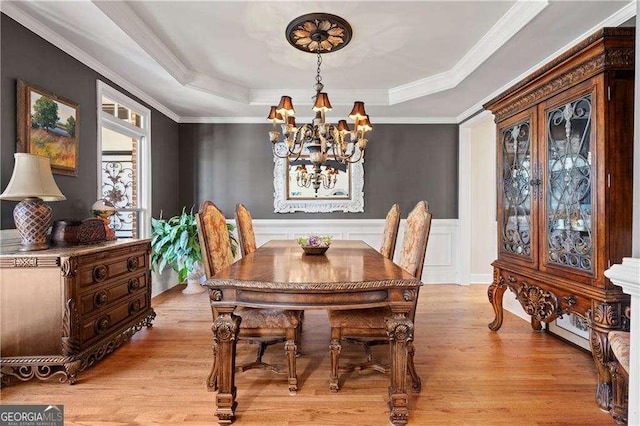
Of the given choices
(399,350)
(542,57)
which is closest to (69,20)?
(399,350)

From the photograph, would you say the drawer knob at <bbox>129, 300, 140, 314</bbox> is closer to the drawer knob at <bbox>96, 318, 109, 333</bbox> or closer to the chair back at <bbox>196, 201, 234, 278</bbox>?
the drawer knob at <bbox>96, 318, 109, 333</bbox>

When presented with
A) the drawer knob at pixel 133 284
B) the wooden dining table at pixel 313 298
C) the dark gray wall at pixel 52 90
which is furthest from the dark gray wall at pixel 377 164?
the wooden dining table at pixel 313 298

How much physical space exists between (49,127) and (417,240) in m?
2.84

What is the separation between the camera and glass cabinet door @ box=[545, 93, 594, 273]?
6.55ft

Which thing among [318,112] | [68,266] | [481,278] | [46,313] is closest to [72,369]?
[46,313]

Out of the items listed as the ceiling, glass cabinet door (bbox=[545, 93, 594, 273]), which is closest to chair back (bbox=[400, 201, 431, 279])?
glass cabinet door (bbox=[545, 93, 594, 273])

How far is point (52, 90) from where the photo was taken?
2549 mm

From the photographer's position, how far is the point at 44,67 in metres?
2.47

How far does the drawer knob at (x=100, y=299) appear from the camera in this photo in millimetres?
2265

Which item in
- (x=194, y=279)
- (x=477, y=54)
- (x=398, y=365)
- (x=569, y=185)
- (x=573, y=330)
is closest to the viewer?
(x=398, y=365)

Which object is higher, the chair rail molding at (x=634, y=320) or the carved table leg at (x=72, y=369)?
the chair rail molding at (x=634, y=320)

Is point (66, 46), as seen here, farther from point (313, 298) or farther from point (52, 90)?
point (313, 298)

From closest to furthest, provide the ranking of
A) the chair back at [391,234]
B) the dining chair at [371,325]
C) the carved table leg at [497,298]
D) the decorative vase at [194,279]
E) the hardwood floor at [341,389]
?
the hardwood floor at [341,389]
the dining chair at [371,325]
the chair back at [391,234]
the carved table leg at [497,298]
the decorative vase at [194,279]

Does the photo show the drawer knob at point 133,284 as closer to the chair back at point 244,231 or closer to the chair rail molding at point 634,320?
the chair back at point 244,231
